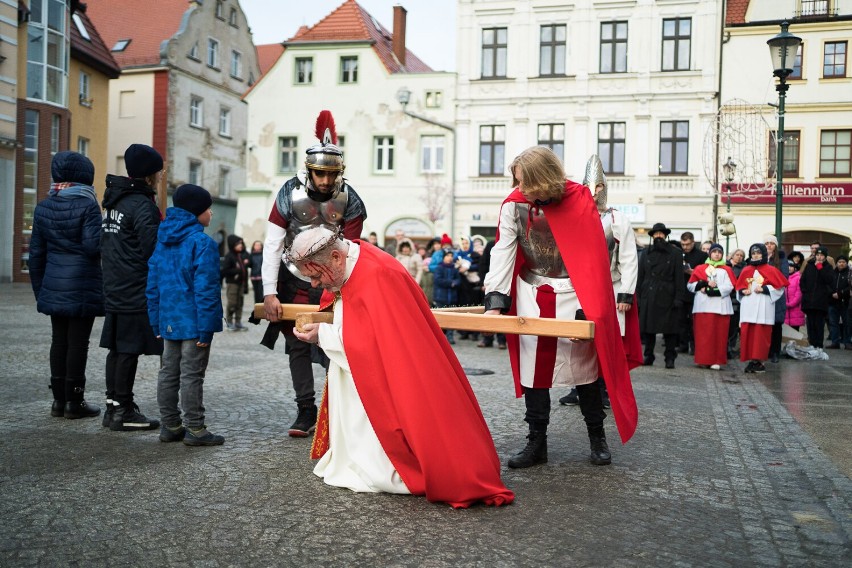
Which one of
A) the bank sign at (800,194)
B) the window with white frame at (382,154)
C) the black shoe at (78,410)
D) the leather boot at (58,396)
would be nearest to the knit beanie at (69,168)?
the leather boot at (58,396)

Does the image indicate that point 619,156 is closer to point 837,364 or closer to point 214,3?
point 837,364

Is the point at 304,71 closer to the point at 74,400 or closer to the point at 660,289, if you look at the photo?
the point at 660,289

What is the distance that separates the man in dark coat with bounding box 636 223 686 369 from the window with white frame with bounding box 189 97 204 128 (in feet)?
110

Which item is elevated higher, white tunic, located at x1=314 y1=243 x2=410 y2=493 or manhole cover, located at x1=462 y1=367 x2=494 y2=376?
white tunic, located at x1=314 y1=243 x2=410 y2=493

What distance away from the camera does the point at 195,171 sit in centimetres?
4316

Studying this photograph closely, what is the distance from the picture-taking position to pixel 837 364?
45.9 ft

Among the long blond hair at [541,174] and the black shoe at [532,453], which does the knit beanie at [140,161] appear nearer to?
the long blond hair at [541,174]

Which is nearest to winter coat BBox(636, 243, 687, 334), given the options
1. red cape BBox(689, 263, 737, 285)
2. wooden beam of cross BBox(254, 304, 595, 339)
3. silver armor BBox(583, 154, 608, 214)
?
red cape BBox(689, 263, 737, 285)

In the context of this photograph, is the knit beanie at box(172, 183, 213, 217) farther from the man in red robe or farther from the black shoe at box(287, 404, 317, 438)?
the man in red robe

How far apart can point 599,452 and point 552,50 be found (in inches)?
1195


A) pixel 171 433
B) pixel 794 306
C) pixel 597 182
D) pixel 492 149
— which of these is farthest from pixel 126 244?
pixel 492 149

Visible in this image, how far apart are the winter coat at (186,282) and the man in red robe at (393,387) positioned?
1.41m

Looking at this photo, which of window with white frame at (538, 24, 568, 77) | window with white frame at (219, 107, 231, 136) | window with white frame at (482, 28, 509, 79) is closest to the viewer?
window with white frame at (538, 24, 568, 77)

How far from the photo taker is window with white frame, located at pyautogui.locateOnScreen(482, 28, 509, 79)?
34438 millimetres
